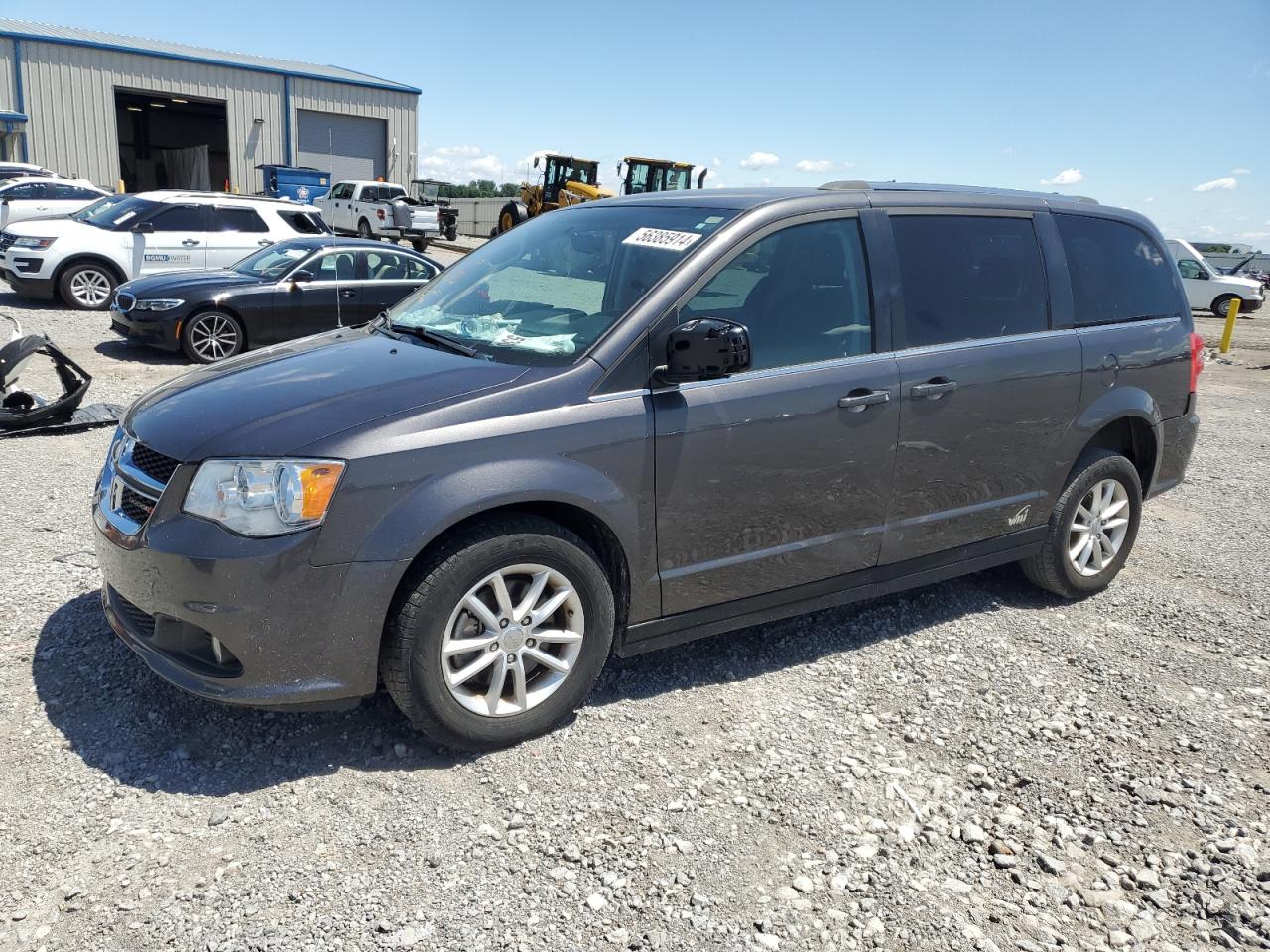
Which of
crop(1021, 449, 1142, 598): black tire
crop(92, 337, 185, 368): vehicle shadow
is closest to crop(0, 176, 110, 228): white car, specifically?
crop(92, 337, 185, 368): vehicle shadow

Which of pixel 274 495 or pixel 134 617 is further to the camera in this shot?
pixel 134 617

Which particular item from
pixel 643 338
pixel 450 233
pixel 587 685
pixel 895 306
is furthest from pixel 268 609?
pixel 450 233

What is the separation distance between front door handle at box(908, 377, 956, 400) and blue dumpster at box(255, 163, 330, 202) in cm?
3358

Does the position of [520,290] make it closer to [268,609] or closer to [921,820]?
[268,609]

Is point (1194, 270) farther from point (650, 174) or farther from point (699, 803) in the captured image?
point (699, 803)

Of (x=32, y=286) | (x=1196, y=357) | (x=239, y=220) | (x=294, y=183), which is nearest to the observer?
(x=1196, y=357)

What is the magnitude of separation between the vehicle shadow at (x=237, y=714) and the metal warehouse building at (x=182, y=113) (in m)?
38.6

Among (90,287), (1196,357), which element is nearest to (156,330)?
(90,287)

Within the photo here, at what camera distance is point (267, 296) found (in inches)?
444

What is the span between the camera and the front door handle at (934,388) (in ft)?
13.3

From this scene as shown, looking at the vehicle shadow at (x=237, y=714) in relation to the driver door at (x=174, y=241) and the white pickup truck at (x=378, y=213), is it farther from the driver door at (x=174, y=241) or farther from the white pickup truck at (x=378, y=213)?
the white pickup truck at (x=378, y=213)

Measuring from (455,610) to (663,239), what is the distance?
164cm

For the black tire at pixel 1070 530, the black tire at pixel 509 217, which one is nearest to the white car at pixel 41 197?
the black tire at pixel 509 217

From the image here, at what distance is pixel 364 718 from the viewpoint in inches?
141
